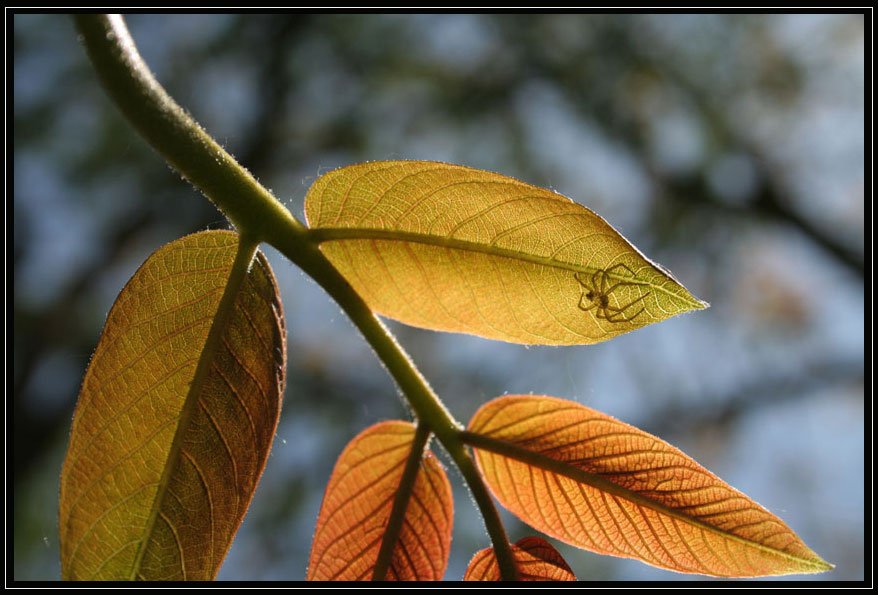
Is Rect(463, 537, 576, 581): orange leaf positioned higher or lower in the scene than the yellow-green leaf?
lower

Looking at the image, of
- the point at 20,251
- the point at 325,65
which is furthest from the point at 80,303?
the point at 325,65

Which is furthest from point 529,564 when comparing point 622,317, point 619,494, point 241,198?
point 241,198

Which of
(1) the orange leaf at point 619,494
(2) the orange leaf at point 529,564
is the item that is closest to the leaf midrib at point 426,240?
(1) the orange leaf at point 619,494

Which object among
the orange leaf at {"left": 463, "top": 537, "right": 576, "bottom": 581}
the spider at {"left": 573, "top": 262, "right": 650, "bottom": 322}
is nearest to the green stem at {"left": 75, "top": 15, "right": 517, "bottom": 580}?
the orange leaf at {"left": 463, "top": 537, "right": 576, "bottom": 581}

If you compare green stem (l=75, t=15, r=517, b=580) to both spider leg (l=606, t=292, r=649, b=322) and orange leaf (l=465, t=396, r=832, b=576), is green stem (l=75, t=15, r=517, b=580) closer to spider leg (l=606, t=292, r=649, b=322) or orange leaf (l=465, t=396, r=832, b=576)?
orange leaf (l=465, t=396, r=832, b=576)

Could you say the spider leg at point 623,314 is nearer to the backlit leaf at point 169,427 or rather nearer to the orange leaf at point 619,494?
the orange leaf at point 619,494
